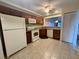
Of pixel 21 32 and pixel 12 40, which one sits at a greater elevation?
pixel 21 32

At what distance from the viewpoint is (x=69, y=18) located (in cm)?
360

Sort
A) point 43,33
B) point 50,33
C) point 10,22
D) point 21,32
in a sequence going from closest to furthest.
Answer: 1. point 10,22
2. point 21,32
3. point 50,33
4. point 43,33

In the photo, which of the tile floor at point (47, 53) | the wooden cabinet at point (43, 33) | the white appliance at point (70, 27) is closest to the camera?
the tile floor at point (47, 53)

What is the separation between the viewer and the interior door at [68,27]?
3480 mm

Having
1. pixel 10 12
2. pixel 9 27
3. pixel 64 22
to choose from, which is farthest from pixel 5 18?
pixel 64 22

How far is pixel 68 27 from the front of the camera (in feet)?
12.1

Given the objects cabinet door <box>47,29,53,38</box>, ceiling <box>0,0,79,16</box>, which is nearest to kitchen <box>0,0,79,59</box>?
ceiling <box>0,0,79,16</box>

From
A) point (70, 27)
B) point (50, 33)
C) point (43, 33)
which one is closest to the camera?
point (70, 27)

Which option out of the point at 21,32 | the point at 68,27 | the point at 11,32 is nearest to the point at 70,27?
the point at 68,27

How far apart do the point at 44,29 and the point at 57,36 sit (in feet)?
4.81

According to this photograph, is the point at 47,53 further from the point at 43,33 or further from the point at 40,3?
the point at 43,33

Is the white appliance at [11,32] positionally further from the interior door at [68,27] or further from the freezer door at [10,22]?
the interior door at [68,27]

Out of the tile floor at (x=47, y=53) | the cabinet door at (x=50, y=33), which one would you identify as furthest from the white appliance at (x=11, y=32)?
the cabinet door at (x=50, y=33)

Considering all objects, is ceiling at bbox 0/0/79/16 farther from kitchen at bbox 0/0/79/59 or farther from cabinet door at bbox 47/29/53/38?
cabinet door at bbox 47/29/53/38
